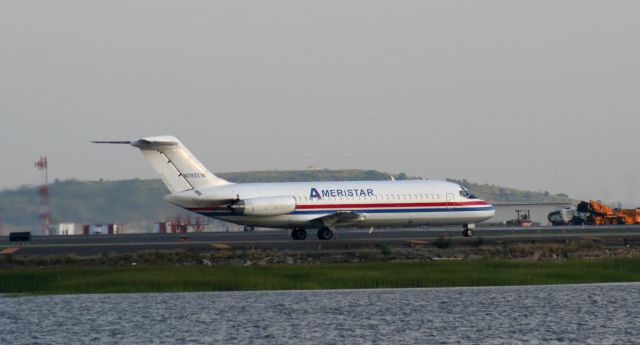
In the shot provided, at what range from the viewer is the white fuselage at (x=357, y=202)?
6448 cm

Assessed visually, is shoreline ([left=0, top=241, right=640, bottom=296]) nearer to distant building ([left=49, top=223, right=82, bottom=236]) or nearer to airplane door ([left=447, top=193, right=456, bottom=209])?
airplane door ([left=447, top=193, right=456, bottom=209])

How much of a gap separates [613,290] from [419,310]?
9.23 meters

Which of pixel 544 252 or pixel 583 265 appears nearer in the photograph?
pixel 583 265

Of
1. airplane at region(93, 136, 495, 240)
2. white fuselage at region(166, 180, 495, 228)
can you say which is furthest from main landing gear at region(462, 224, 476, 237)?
white fuselage at region(166, 180, 495, 228)

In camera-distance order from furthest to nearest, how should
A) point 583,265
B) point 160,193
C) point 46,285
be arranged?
1. point 160,193
2. point 583,265
3. point 46,285

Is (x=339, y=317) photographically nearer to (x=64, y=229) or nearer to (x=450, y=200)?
(x=450, y=200)

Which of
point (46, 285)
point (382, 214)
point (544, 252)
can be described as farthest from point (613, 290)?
point (382, 214)

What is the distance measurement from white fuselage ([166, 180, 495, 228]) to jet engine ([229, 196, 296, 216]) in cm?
32

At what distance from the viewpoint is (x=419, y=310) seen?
34.6 metres

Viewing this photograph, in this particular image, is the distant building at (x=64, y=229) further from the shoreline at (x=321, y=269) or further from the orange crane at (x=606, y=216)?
the orange crane at (x=606, y=216)

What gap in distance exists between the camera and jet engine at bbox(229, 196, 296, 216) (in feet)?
209

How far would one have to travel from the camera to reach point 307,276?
4328 centimetres

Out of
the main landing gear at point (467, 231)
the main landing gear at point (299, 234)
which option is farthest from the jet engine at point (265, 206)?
the main landing gear at point (467, 231)

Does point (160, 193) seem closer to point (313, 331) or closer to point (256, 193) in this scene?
point (256, 193)
